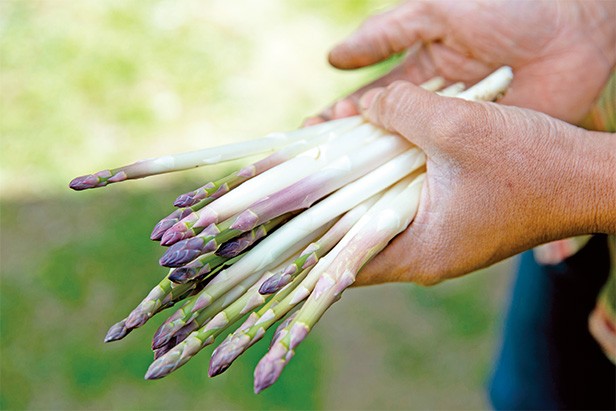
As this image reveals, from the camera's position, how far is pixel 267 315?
1603mm

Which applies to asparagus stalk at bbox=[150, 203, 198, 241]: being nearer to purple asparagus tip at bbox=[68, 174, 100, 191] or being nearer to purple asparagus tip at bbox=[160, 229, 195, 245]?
A: purple asparagus tip at bbox=[160, 229, 195, 245]

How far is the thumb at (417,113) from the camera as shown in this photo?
1771 millimetres

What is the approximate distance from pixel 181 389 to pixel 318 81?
192 cm

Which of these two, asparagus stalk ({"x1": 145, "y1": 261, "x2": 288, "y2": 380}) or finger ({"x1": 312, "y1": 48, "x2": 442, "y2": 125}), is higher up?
finger ({"x1": 312, "y1": 48, "x2": 442, "y2": 125})

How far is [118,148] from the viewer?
3953 mm

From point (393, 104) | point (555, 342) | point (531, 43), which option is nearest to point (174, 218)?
point (393, 104)

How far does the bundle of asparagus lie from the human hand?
0.08 meters

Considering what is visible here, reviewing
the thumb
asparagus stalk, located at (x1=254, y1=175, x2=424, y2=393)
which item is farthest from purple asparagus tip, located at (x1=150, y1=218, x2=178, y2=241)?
the thumb

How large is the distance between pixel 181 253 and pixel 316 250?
31cm

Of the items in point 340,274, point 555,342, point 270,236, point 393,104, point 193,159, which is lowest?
point 555,342

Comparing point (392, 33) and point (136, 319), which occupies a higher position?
point (392, 33)

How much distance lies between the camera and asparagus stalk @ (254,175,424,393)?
4.87 ft

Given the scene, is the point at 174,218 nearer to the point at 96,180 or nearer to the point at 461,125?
the point at 96,180

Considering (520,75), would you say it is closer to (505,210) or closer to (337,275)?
(505,210)
